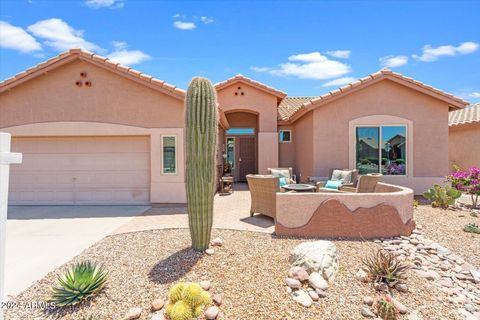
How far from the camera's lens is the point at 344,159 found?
11555 millimetres

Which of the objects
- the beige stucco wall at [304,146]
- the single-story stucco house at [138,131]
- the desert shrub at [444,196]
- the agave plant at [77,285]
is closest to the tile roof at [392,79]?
the single-story stucco house at [138,131]

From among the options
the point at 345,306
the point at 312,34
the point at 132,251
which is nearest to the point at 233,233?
the point at 132,251

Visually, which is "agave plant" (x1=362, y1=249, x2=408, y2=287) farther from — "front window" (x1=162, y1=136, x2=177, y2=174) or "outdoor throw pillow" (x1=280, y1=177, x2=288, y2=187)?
"front window" (x1=162, y1=136, x2=177, y2=174)

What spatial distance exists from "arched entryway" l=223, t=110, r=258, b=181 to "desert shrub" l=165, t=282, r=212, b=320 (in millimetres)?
13796

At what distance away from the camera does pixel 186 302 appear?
3484 millimetres

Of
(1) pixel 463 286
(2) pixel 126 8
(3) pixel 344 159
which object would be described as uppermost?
(2) pixel 126 8

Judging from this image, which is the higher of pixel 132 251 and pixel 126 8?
pixel 126 8

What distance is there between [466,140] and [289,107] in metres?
11.3

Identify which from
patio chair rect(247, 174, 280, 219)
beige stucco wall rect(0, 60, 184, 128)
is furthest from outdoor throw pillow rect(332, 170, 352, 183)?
beige stucco wall rect(0, 60, 184, 128)

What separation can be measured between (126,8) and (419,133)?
13.1m

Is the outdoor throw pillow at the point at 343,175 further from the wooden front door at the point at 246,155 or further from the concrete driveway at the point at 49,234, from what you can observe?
the concrete driveway at the point at 49,234

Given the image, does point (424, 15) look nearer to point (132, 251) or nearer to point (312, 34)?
point (312, 34)

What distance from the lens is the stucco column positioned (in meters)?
15.4

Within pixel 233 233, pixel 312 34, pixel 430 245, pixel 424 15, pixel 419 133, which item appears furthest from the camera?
pixel 312 34
